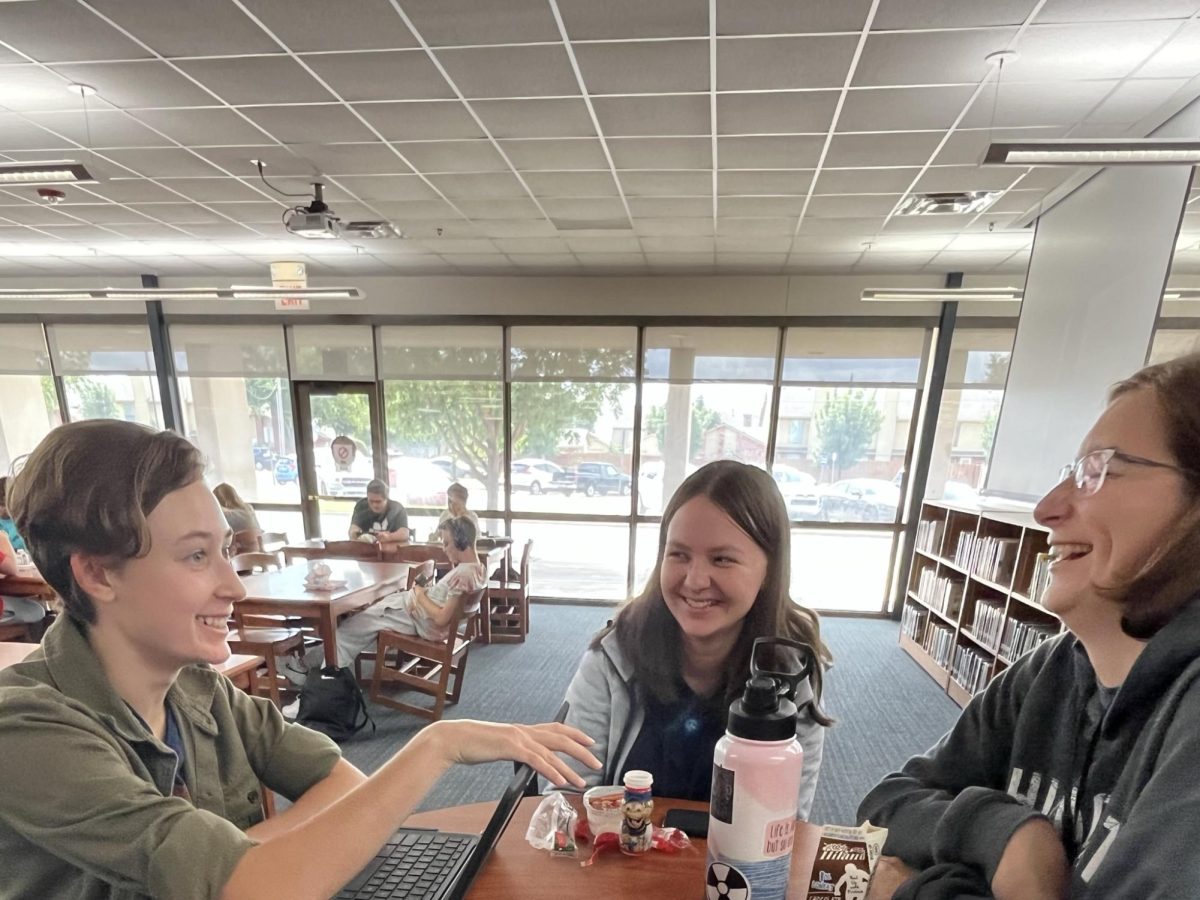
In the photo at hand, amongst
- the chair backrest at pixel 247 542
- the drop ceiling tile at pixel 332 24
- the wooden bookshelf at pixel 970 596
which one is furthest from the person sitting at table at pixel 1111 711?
the chair backrest at pixel 247 542

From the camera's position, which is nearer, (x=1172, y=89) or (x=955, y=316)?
(x=1172, y=89)

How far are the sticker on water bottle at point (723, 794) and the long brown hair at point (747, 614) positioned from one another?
1.51 ft

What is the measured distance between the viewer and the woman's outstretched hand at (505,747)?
79 centimetres

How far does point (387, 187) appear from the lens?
3496mm

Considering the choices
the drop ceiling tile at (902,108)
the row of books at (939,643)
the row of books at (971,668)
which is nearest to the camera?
the drop ceiling tile at (902,108)

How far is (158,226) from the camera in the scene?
432cm

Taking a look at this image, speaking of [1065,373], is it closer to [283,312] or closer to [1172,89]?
[1172,89]

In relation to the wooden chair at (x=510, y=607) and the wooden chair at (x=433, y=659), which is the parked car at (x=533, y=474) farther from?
the wooden chair at (x=433, y=659)

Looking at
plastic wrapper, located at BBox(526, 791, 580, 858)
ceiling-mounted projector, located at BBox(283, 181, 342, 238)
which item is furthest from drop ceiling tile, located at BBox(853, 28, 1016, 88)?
ceiling-mounted projector, located at BBox(283, 181, 342, 238)

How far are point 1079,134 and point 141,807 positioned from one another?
13.6 feet

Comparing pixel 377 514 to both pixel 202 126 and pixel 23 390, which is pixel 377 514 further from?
pixel 23 390

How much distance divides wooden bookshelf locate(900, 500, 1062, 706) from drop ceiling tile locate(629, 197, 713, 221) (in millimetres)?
2737

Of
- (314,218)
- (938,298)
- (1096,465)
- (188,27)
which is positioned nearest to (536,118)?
(188,27)

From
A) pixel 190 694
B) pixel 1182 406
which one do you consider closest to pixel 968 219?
pixel 1182 406
